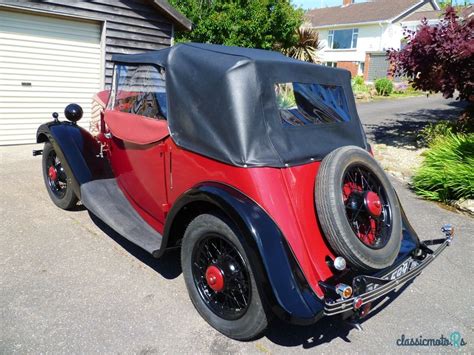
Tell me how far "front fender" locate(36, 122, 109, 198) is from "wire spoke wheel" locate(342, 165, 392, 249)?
2.56 metres

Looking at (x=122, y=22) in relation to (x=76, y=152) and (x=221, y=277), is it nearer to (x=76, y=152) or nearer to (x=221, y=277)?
(x=76, y=152)

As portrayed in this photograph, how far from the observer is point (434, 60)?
25.8ft

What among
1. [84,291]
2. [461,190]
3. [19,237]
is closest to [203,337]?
[84,291]

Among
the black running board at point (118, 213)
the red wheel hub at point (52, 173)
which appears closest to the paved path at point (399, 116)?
the black running board at point (118, 213)

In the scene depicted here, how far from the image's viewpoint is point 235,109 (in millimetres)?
2766

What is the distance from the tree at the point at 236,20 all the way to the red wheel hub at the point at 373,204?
35.7 feet

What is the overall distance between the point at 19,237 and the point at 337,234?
315 centimetres

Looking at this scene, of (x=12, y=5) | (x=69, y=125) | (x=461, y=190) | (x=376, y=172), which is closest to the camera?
(x=376, y=172)

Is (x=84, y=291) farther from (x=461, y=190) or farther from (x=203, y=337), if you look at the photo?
(x=461, y=190)

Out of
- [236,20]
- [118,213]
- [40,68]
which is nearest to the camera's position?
[118,213]

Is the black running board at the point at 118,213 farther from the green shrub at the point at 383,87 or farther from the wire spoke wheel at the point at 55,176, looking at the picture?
the green shrub at the point at 383,87

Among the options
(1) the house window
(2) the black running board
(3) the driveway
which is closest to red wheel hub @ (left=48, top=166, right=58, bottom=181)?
(3) the driveway

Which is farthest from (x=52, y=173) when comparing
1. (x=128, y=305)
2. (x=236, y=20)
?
(x=236, y=20)

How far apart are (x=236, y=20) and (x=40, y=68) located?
6.82m
